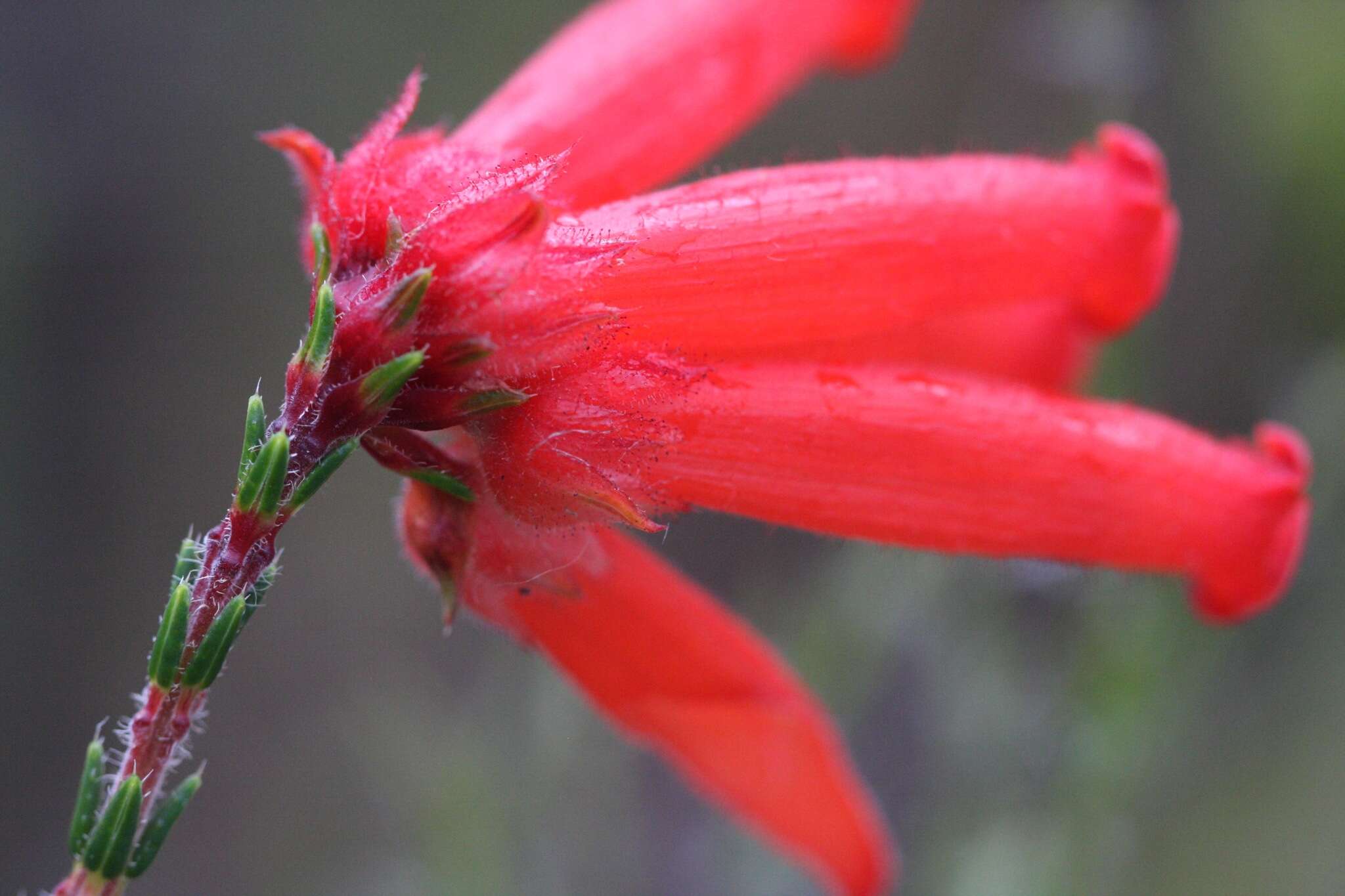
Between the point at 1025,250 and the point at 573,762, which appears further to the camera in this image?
the point at 573,762

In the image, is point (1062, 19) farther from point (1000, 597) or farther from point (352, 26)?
point (352, 26)

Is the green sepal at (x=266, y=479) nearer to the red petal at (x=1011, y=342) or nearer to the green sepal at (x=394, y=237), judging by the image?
the green sepal at (x=394, y=237)

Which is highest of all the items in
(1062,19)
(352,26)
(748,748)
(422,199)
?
Answer: (352,26)

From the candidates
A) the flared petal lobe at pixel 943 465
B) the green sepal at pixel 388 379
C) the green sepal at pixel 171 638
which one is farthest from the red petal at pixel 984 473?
the green sepal at pixel 171 638

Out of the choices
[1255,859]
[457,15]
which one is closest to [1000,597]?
[1255,859]

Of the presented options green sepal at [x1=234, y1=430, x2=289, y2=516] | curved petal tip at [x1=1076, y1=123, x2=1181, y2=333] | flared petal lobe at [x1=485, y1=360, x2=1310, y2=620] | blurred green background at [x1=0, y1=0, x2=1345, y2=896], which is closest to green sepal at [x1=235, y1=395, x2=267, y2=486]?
green sepal at [x1=234, y1=430, x2=289, y2=516]

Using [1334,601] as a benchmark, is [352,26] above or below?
above

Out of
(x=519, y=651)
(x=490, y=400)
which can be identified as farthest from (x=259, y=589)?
(x=519, y=651)
